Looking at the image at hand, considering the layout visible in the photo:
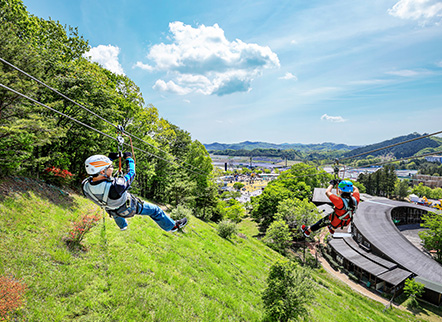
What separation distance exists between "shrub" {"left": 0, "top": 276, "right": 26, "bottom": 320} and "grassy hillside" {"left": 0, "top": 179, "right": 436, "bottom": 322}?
20cm

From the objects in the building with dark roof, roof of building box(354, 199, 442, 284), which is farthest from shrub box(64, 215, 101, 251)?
roof of building box(354, 199, 442, 284)

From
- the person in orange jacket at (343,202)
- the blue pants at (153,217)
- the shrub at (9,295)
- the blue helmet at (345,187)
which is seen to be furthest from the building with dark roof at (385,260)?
the shrub at (9,295)

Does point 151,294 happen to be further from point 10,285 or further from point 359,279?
point 359,279

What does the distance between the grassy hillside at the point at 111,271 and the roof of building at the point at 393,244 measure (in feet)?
58.6

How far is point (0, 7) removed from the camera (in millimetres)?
14914

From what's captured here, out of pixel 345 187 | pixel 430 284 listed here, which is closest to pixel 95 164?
pixel 345 187

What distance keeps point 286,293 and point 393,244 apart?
30089 mm

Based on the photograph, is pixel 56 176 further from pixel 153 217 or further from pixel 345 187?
pixel 345 187

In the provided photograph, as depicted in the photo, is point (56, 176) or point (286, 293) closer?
point (286, 293)

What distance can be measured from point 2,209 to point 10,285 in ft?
16.5

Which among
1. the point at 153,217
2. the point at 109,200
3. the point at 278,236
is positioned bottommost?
the point at 278,236

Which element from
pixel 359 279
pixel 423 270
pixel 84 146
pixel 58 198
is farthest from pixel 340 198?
pixel 423 270

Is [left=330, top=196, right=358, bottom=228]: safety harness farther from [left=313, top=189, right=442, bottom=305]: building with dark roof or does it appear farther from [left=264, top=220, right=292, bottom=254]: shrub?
[left=264, top=220, right=292, bottom=254]: shrub

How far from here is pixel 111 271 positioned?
320 inches
